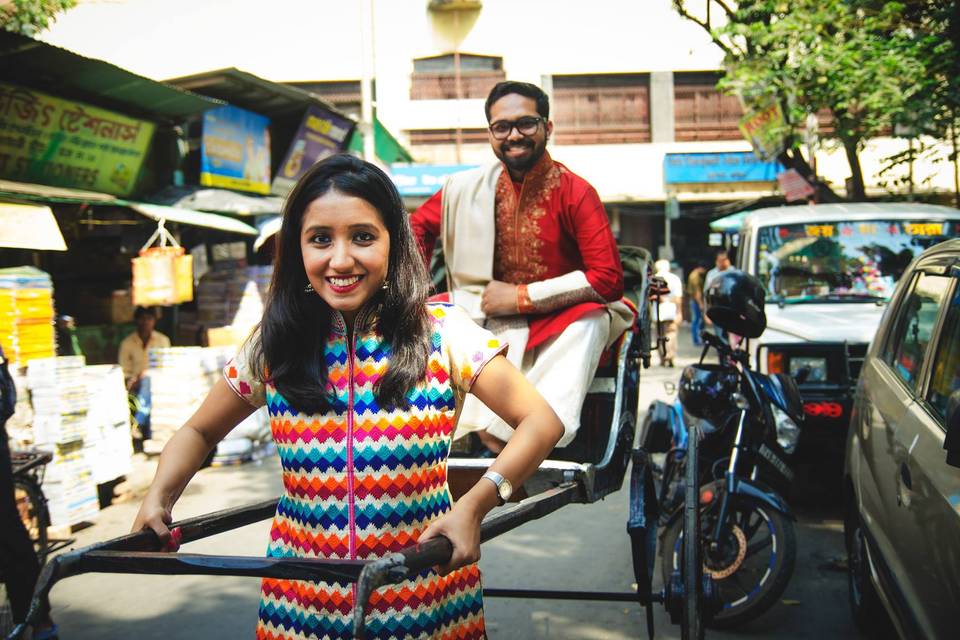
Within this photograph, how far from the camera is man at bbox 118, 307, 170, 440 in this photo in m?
8.55

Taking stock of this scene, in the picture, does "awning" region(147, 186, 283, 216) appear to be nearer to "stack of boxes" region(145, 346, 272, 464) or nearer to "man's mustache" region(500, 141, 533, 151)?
"stack of boxes" region(145, 346, 272, 464)

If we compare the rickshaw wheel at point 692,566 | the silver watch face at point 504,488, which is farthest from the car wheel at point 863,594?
the silver watch face at point 504,488

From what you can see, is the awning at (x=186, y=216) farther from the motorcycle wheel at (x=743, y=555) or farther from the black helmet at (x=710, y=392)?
the motorcycle wheel at (x=743, y=555)

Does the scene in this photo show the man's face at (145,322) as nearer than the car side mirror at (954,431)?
No

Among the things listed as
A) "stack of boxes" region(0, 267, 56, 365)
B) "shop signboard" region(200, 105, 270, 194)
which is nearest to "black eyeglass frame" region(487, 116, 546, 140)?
"stack of boxes" region(0, 267, 56, 365)

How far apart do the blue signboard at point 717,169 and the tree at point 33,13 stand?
1538 centimetres

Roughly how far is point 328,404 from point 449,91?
2431 cm

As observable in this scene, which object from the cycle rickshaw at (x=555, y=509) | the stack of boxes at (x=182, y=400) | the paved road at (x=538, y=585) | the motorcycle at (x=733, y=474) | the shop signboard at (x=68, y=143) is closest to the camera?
the cycle rickshaw at (x=555, y=509)

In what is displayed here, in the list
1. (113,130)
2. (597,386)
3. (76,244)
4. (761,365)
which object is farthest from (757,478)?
(76,244)

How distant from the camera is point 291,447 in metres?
1.75

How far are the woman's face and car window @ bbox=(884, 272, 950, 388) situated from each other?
2.40 m

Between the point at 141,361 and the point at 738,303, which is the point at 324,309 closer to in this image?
the point at 738,303

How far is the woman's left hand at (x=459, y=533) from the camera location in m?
1.52

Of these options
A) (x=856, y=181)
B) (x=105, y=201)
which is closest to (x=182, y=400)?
(x=105, y=201)
